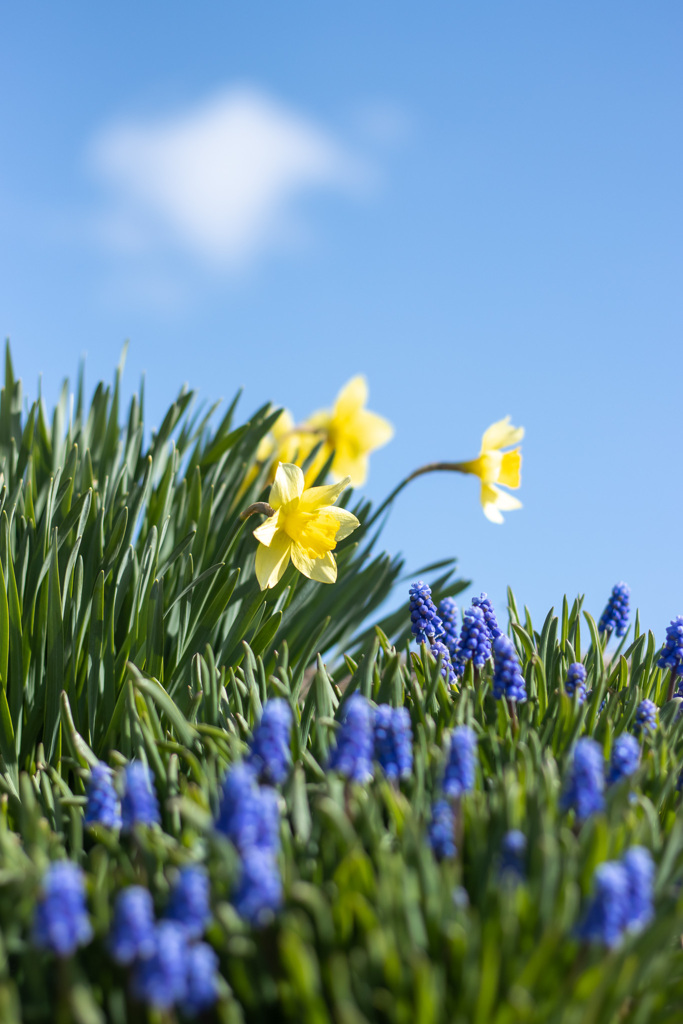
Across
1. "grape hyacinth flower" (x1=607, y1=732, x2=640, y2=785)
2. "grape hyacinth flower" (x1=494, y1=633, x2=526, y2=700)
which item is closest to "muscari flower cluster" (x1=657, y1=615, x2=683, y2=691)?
"grape hyacinth flower" (x1=494, y1=633, x2=526, y2=700)

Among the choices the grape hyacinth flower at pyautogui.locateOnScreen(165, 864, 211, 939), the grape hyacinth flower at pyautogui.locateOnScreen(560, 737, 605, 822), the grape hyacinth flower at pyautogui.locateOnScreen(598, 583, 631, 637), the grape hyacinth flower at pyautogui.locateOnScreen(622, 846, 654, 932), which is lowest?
the grape hyacinth flower at pyautogui.locateOnScreen(165, 864, 211, 939)

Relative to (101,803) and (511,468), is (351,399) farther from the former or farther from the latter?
(101,803)

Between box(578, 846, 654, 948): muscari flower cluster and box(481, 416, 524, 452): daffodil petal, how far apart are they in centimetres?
216

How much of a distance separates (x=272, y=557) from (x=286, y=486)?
0.70ft

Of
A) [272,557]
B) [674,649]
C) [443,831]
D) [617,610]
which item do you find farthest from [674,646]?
[443,831]

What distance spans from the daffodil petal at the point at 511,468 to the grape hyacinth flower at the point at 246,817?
2159 mm

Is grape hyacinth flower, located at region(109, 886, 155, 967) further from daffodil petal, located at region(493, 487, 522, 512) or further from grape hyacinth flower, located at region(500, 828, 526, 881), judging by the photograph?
daffodil petal, located at region(493, 487, 522, 512)

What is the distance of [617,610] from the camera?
8.52ft

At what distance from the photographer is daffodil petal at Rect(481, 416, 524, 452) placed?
3090mm

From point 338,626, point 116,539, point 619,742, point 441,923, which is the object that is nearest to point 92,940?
point 441,923

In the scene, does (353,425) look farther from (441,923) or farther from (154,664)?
(441,923)

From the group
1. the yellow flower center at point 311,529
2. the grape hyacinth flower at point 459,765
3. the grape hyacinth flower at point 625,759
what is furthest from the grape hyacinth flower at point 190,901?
the yellow flower center at point 311,529

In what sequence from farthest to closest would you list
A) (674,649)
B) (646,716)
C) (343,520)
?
(343,520), (674,649), (646,716)

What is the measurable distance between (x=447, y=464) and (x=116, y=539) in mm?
1280
